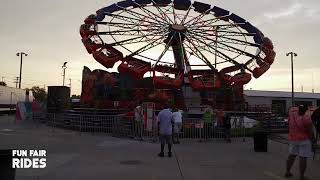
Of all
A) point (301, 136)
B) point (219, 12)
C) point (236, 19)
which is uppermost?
point (219, 12)

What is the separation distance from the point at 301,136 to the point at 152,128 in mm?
11571

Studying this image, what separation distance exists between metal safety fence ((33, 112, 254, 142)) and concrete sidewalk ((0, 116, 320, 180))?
2758 mm

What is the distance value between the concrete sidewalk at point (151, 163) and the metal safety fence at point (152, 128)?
9.05 ft

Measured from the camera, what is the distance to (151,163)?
44.7ft

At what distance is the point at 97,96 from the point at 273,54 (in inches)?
589

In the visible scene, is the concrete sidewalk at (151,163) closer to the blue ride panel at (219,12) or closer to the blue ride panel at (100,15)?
the blue ride panel at (100,15)

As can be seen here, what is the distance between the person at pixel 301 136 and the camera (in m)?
10.7

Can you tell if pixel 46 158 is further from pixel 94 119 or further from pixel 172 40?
pixel 172 40

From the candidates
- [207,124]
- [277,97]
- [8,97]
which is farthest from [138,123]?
[277,97]

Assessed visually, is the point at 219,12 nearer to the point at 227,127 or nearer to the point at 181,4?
the point at 181,4

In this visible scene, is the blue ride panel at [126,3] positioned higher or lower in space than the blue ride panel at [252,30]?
higher

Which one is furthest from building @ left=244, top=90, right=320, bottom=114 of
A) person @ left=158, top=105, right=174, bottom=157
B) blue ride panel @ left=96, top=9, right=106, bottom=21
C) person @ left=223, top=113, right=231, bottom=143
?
person @ left=158, top=105, right=174, bottom=157

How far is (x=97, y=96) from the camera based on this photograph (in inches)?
1444

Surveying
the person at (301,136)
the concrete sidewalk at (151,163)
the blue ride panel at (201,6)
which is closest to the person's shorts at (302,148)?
the person at (301,136)
